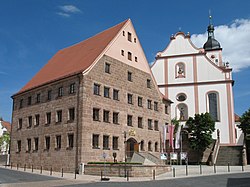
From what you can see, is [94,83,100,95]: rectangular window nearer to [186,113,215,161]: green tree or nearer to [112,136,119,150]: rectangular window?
[112,136,119,150]: rectangular window

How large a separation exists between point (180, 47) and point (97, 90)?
2923cm

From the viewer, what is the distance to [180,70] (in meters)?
57.9

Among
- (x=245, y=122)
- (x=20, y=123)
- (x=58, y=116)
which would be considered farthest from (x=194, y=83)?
(x=20, y=123)

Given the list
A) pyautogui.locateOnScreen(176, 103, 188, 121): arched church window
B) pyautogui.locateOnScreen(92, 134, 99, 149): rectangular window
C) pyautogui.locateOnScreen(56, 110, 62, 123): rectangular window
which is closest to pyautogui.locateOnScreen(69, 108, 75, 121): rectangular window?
pyautogui.locateOnScreen(56, 110, 62, 123): rectangular window

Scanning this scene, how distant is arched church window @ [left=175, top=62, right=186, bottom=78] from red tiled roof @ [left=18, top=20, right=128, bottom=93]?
20.6m

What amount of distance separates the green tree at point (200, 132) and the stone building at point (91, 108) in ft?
18.0

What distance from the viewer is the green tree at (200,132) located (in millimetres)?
45375

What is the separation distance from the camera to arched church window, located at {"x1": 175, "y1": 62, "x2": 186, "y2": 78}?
5750 centimetres

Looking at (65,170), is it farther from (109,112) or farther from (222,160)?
(222,160)

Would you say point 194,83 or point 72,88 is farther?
point 194,83

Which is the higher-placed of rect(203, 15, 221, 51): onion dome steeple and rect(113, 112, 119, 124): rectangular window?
rect(203, 15, 221, 51): onion dome steeple

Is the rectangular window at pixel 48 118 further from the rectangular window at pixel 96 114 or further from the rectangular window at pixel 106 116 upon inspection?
the rectangular window at pixel 106 116

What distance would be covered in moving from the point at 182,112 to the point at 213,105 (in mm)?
5472

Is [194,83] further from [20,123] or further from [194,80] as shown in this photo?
[20,123]
